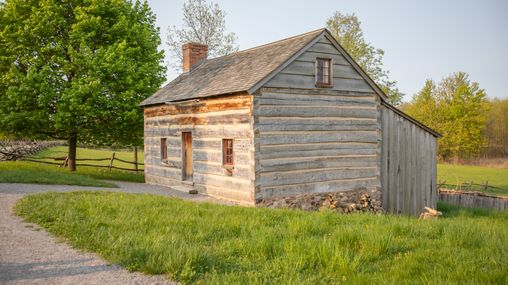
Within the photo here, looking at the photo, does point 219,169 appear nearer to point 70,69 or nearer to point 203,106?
point 203,106

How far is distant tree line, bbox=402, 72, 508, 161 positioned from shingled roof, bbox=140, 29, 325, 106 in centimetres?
3928

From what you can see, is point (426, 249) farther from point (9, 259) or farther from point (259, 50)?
point (259, 50)

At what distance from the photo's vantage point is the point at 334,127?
1455 cm

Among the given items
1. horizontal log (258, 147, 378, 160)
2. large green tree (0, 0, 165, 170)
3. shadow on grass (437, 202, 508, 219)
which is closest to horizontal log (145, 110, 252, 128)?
horizontal log (258, 147, 378, 160)

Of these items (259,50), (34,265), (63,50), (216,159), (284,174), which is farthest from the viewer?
(63,50)

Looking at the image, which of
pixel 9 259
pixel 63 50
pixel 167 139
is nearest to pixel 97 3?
pixel 63 50

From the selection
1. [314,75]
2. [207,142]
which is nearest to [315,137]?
[314,75]

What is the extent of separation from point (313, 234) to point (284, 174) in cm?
591

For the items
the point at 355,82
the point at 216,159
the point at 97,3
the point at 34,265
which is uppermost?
the point at 97,3

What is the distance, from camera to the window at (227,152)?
554 inches

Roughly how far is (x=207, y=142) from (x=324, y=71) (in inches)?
201

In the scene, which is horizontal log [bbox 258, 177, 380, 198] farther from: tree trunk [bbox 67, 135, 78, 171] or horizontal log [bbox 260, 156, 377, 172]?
tree trunk [bbox 67, 135, 78, 171]

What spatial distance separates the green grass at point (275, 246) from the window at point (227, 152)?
4.80 metres

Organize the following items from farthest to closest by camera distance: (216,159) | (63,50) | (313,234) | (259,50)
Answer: (63,50) → (259,50) → (216,159) → (313,234)
